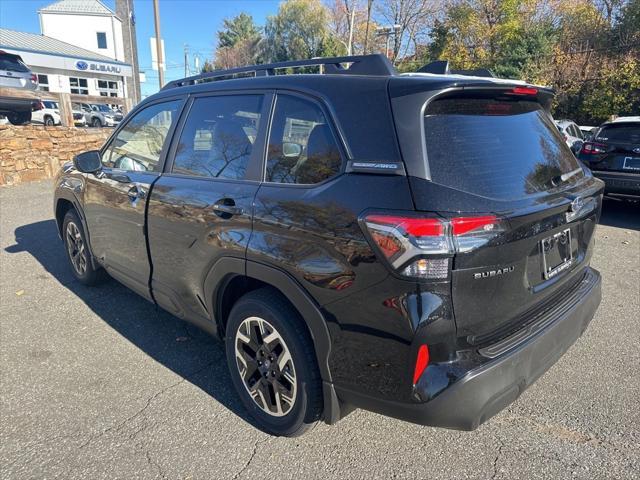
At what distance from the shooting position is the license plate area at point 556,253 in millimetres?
2172

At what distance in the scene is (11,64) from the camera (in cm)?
1272

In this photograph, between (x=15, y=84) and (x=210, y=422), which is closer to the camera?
(x=210, y=422)

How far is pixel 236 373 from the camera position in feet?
8.87

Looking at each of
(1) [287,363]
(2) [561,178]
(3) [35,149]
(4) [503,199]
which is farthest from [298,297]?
(3) [35,149]

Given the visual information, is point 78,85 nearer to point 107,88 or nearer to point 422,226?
point 107,88

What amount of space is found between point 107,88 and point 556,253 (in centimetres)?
4297

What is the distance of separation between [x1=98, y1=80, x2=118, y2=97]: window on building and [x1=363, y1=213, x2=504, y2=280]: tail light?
41.7 m

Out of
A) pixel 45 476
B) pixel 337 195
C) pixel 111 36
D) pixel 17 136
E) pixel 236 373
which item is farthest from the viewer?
pixel 111 36

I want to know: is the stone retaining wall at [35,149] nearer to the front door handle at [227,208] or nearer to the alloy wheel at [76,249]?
the alloy wheel at [76,249]

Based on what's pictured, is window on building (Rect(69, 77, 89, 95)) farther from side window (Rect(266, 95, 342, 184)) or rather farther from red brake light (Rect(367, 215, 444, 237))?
red brake light (Rect(367, 215, 444, 237))

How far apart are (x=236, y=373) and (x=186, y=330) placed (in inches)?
46.6

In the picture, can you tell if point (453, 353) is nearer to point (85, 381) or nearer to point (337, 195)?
point (337, 195)

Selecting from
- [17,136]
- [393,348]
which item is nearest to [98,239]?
[393,348]

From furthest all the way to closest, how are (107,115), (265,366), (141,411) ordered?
(107,115) → (141,411) → (265,366)
